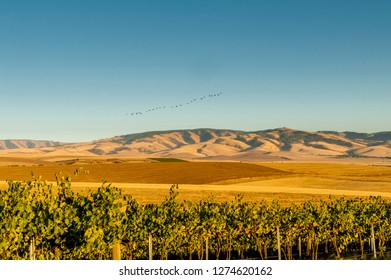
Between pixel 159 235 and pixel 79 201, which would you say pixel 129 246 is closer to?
pixel 159 235

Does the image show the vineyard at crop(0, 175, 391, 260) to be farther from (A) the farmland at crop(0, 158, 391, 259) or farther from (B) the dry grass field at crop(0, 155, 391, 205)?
(B) the dry grass field at crop(0, 155, 391, 205)

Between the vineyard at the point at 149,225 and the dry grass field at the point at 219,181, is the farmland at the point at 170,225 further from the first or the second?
the dry grass field at the point at 219,181

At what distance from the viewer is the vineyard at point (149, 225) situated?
1369 cm

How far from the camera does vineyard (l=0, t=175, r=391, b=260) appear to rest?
13.7m

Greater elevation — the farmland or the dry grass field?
the farmland

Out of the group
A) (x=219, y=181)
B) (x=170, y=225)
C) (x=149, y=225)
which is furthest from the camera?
(x=219, y=181)

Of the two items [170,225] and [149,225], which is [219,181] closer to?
[170,225]

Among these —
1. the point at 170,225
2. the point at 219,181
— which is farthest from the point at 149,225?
the point at 219,181

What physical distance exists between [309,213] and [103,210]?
1204cm

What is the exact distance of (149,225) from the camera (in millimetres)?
17438

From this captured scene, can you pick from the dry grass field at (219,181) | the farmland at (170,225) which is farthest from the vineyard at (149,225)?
the dry grass field at (219,181)

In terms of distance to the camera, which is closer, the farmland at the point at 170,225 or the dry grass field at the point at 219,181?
the farmland at the point at 170,225

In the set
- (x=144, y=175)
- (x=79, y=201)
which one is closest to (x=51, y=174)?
(x=144, y=175)

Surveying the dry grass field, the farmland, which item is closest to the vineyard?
the farmland
